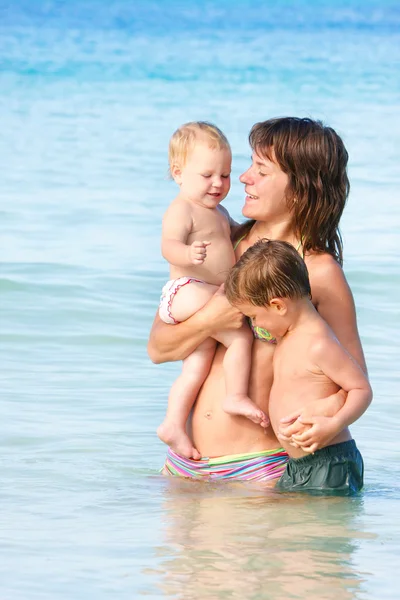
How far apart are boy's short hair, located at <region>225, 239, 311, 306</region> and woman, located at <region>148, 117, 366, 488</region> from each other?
16 centimetres

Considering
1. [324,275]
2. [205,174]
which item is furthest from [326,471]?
[205,174]

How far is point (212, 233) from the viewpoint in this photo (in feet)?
14.7

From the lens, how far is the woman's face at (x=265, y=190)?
4277 millimetres

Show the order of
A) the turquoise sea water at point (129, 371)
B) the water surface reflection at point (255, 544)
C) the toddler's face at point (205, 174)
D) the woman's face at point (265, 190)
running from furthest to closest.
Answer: the toddler's face at point (205, 174), the woman's face at point (265, 190), the turquoise sea water at point (129, 371), the water surface reflection at point (255, 544)

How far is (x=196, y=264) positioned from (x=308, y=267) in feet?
1.18

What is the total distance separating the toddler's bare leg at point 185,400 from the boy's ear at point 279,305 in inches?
15.5

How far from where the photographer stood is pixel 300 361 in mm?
4109

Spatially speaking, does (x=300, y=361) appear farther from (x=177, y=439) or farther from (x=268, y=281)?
(x=177, y=439)

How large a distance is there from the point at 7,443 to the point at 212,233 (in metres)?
1.43

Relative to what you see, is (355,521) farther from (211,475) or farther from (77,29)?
(77,29)

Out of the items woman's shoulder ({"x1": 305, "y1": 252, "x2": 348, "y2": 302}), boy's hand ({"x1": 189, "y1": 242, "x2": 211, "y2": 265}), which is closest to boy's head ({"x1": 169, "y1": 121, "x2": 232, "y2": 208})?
boy's hand ({"x1": 189, "y1": 242, "x2": 211, "y2": 265})

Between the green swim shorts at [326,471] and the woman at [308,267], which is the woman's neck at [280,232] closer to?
the woman at [308,267]

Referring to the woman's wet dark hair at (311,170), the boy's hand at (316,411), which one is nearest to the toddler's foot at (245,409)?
the boy's hand at (316,411)

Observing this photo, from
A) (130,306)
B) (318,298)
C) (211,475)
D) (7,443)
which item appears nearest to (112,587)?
(211,475)
